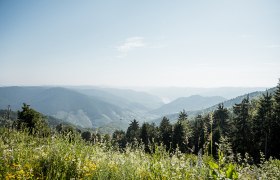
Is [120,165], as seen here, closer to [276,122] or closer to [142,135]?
[276,122]

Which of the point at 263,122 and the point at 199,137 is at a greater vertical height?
the point at 199,137

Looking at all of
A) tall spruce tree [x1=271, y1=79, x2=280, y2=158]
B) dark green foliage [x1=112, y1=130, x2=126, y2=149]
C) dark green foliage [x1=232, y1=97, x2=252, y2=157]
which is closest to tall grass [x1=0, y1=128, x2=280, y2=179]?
dark green foliage [x1=112, y1=130, x2=126, y2=149]

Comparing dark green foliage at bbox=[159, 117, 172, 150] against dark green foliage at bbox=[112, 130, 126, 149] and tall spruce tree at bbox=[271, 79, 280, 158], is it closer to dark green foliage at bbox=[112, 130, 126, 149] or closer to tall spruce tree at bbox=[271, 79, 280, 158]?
dark green foliage at bbox=[112, 130, 126, 149]

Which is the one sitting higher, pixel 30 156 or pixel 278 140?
pixel 30 156

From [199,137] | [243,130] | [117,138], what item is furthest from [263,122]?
[199,137]

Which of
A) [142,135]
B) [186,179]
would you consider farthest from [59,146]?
[142,135]

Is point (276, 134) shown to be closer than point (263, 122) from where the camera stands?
Yes

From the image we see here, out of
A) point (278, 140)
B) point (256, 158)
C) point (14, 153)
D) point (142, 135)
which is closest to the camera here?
point (14, 153)

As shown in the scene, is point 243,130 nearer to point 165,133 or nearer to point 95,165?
point 165,133

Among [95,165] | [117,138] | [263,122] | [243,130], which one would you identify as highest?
[117,138]

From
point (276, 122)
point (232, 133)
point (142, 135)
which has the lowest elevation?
Result: point (142, 135)

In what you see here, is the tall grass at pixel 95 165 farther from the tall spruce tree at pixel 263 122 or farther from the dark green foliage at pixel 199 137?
the tall spruce tree at pixel 263 122

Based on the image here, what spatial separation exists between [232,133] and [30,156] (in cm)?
5738

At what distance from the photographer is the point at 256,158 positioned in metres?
52.5
